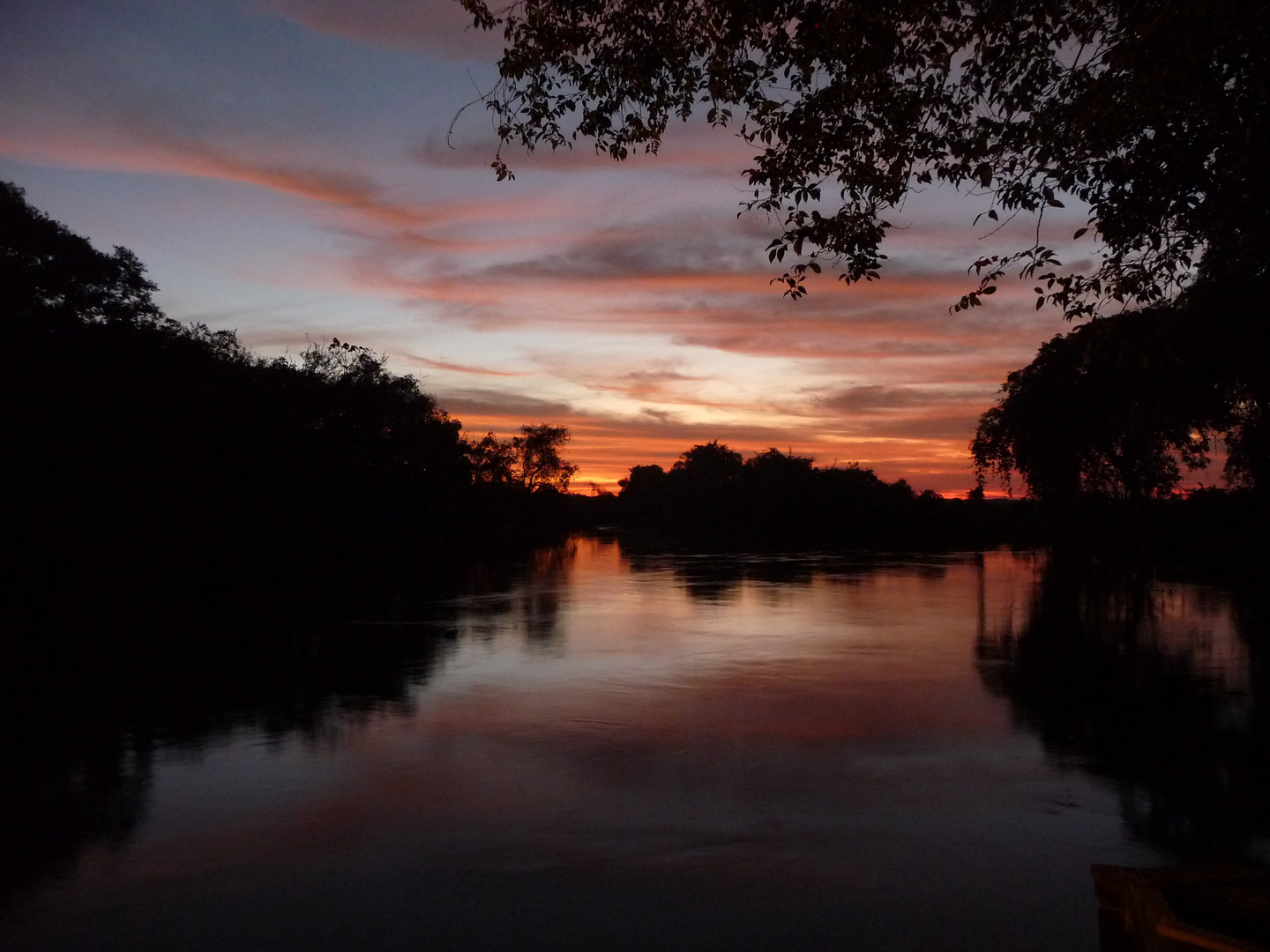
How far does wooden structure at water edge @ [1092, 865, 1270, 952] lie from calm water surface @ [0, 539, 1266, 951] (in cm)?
146

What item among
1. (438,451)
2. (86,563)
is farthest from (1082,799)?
(438,451)

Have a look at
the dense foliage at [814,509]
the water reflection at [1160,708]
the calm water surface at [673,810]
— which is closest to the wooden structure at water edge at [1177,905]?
the calm water surface at [673,810]

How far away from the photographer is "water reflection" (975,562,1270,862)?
276 inches

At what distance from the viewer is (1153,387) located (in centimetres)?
2641

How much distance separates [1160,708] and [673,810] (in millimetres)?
6553

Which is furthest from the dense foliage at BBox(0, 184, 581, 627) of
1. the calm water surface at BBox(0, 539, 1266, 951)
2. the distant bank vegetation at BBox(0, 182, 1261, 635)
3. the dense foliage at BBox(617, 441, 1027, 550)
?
the dense foliage at BBox(617, 441, 1027, 550)

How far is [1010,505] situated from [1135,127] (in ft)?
330

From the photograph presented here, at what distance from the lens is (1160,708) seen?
1088 cm

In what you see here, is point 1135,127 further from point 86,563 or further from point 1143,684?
point 86,563

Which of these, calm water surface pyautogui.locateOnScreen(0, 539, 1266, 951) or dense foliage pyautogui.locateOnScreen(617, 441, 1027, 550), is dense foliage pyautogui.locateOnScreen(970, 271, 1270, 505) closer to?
calm water surface pyautogui.locateOnScreen(0, 539, 1266, 951)

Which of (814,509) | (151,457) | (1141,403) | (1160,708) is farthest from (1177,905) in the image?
(814,509)

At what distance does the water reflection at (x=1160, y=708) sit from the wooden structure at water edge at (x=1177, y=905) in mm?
3082

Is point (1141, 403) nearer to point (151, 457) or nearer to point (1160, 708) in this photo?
point (1160, 708)

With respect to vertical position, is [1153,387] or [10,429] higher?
[1153,387]
